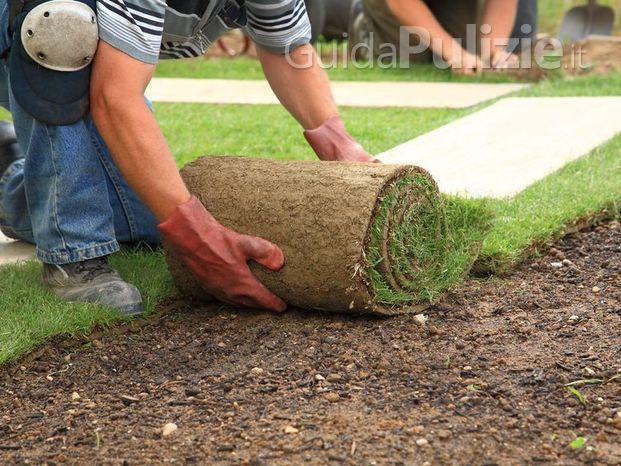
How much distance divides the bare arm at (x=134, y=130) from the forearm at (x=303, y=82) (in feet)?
2.30

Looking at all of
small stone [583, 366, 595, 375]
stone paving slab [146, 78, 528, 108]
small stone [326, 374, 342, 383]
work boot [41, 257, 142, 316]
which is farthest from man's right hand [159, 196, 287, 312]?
stone paving slab [146, 78, 528, 108]

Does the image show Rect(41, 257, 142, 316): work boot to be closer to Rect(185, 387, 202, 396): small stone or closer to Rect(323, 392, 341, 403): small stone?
Rect(185, 387, 202, 396): small stone

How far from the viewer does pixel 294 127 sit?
5566 mm

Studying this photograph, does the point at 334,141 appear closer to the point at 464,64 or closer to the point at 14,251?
the point at 14,251

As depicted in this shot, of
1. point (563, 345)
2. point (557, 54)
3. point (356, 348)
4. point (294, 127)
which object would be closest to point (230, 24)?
point (356, 348)

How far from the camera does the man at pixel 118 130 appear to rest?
115 inches

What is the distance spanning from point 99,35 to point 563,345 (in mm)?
1490

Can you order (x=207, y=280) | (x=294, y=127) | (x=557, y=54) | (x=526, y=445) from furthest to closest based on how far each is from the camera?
(x=557, y=54)
(x=294, y=127)
(x=207, y=280)
(x=526, y=445)

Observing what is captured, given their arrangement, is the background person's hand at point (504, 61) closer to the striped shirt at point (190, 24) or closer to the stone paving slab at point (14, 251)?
the striped shirt at point (190, 24)

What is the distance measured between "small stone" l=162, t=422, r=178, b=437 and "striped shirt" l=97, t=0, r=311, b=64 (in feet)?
→ 3.35

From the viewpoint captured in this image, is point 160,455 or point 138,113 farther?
point 138,113

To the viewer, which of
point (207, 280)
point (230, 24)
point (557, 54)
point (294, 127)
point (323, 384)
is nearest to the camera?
point (323, 384)

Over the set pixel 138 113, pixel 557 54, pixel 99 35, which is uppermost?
pixel 99 35

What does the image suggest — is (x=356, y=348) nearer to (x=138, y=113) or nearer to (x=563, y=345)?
(x=563, y=345)
